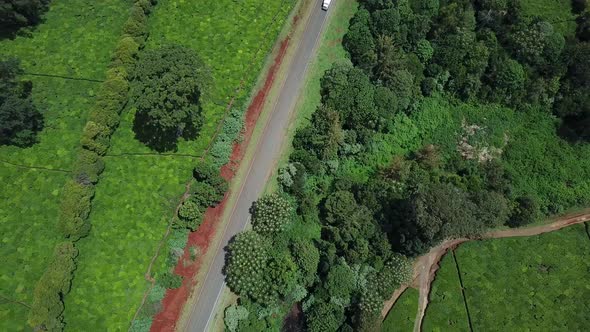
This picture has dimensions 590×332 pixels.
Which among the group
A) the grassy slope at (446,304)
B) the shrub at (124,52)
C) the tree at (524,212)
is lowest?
the grassy slope at (446,304)

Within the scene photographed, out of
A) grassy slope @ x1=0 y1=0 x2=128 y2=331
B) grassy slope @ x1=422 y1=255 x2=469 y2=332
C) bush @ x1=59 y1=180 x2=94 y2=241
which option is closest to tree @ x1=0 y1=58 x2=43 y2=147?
grassy slope @ x1=0 y1=0 x2=128 y2=331

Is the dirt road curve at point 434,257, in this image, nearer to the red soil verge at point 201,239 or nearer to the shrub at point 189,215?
the red soil verge at point 201,239

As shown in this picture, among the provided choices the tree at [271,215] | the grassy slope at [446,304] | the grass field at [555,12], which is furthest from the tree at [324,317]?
the grass field at [555,12]

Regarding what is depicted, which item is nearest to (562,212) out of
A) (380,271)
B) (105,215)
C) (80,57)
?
(380,271)

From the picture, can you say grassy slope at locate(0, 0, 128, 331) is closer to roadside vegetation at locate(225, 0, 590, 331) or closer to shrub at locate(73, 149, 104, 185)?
shrub at locate(73, 149, 104, 185)

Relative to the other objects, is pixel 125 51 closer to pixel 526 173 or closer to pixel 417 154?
pixel 417 154

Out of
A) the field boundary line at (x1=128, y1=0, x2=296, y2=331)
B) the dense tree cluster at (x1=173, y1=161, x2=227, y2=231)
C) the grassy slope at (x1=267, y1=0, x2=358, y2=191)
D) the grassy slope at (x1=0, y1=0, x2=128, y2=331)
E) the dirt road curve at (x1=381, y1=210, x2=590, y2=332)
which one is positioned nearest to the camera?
the grassy slope at (x1=0, y1=0, x2=128, y2=331)
